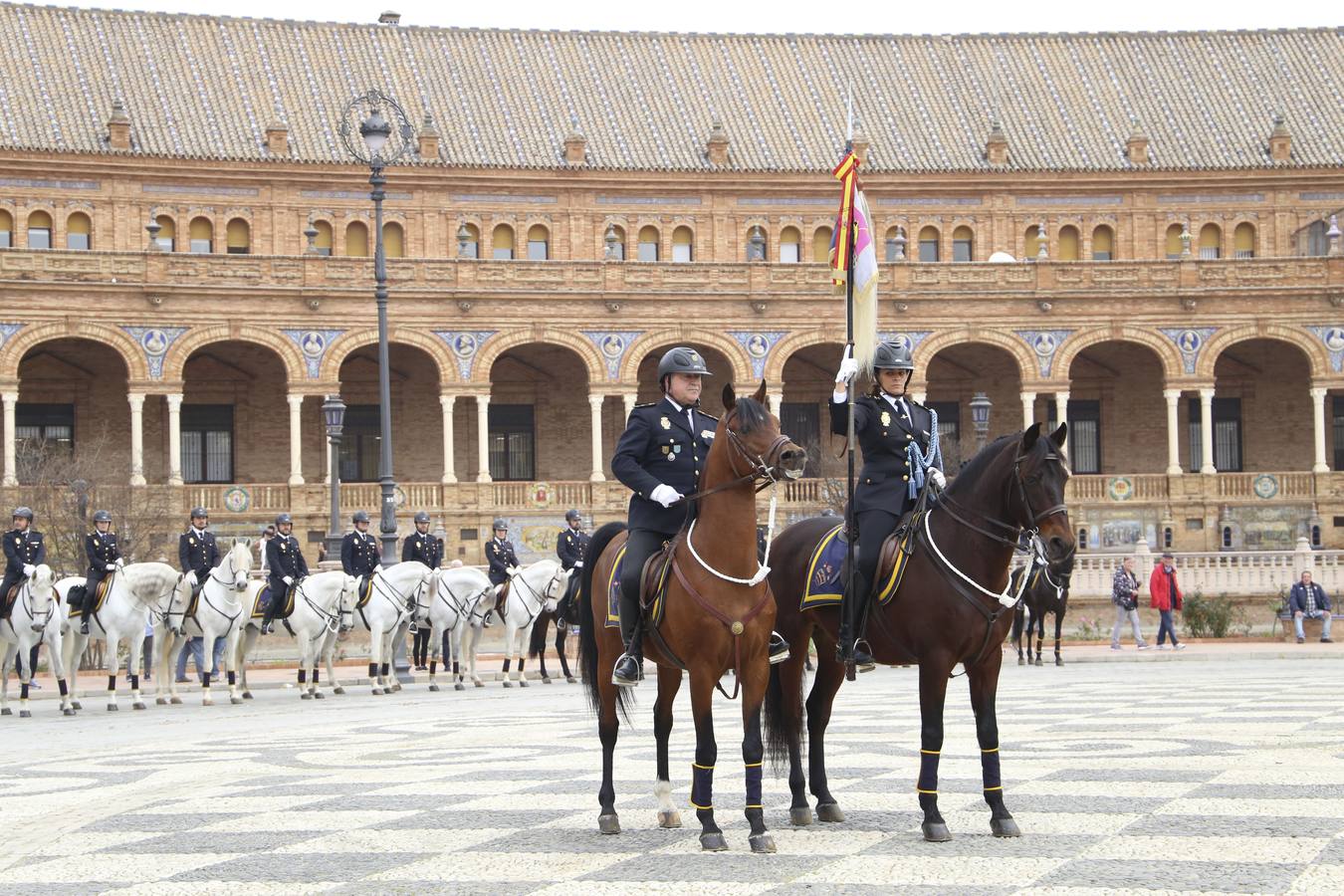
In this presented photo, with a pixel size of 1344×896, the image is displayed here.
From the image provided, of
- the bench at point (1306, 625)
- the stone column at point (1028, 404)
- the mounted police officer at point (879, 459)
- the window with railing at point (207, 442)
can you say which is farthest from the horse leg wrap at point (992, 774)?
the window with railing at point (207, 442)

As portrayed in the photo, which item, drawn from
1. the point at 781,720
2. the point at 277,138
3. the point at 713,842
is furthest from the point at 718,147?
the point at 713,842

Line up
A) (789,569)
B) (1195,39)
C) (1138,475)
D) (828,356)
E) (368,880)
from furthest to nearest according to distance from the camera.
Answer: (1195,39) → (828,356) → (1138,475) → (789,569) → (368,880)

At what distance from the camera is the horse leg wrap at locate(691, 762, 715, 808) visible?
9.71m

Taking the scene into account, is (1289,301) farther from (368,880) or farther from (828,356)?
(368,880)

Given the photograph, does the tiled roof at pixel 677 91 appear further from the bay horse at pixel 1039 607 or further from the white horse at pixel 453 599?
the white horse at pixel 453 599

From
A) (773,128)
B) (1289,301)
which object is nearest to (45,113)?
(773,128)

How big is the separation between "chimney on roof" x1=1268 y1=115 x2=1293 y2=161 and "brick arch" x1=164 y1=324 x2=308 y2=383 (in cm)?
3103

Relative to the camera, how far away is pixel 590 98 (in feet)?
200

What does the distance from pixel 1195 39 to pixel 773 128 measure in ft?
51.3

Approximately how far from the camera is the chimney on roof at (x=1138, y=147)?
6016 centimetres

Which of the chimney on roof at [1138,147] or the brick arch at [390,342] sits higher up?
the chimney on roof at [1138,147]

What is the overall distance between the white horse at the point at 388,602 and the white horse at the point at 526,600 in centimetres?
149

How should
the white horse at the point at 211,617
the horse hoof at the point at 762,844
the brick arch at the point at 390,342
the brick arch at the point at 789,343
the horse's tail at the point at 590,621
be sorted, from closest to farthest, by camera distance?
the horse hoof at the point at 762,844 < the horse's tail at the point at 590,621 < the white horse at the point at 211,617 < the brick arch at the point at 390,342 < the brick arch at the point at 789,343

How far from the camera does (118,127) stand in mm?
54969
